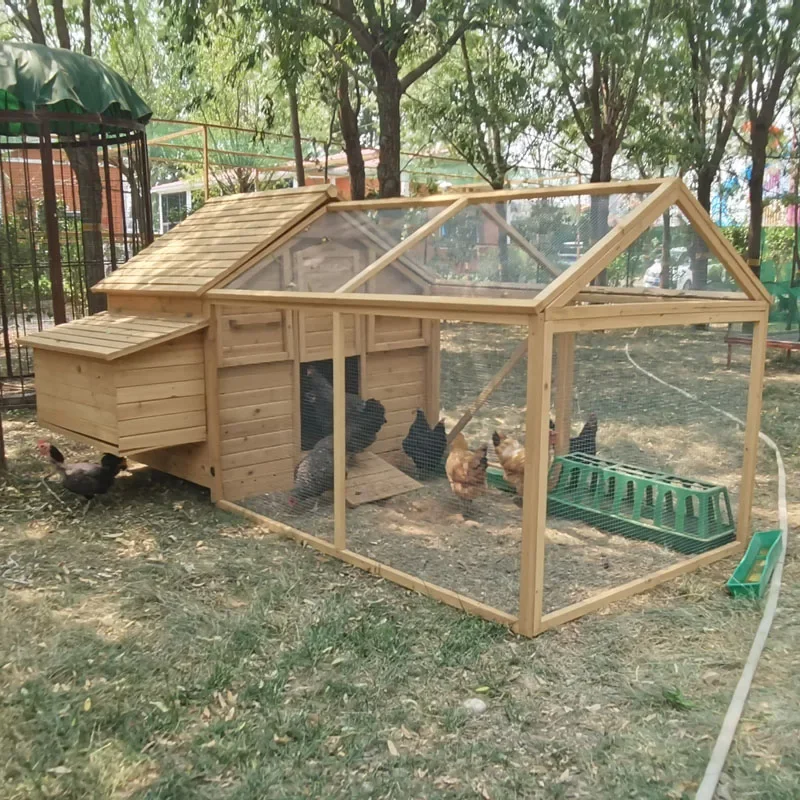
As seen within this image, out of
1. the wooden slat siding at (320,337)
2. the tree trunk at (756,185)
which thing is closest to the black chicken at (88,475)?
the wooden slat siding at (320,337)

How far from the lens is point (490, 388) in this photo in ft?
17.2

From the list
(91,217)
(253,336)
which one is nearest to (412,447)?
(253,336)

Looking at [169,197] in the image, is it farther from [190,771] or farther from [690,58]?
[190,771]

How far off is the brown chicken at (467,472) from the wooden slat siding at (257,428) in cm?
123

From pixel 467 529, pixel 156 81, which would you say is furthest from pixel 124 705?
pixel 156 81

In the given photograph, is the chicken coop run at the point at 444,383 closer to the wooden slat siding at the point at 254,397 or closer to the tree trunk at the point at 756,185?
the wooden slat siding at the point at 254,397

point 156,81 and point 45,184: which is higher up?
point 156,81

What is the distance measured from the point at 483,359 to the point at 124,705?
3238 mm

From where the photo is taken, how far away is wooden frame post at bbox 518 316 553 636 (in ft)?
10.9

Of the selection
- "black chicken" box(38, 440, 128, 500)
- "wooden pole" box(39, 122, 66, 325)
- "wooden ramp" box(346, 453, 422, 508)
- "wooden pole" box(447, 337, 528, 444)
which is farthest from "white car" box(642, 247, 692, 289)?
"wooden pole" box(39, 122, 66, 325)

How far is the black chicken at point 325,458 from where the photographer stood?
200 inches

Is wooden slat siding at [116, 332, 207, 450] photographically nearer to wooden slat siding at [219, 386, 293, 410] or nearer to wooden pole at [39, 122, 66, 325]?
wooden slat siding at [219, 386, 293, 410]

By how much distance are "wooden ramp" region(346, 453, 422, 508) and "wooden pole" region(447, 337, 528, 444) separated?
433 millimetres

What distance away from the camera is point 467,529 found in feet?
16.0
